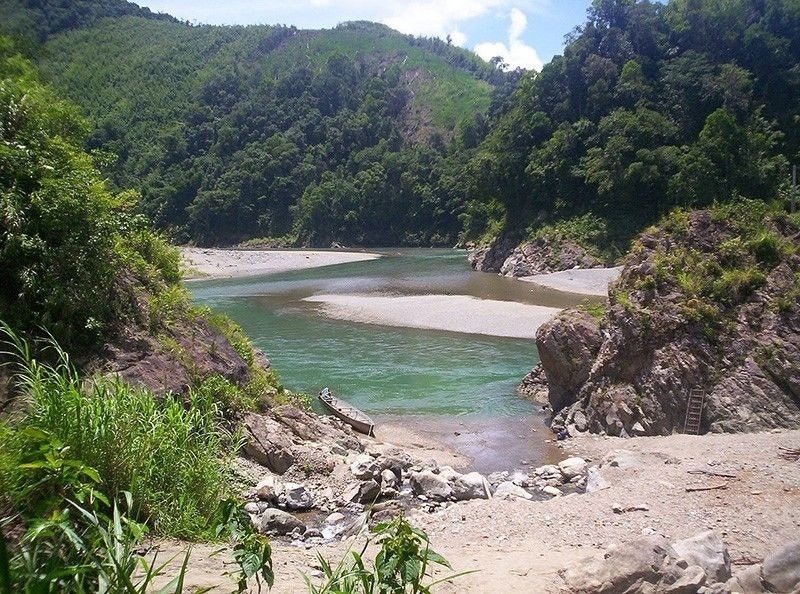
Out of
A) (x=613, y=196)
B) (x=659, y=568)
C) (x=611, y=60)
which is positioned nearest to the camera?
(x=659, y=568)

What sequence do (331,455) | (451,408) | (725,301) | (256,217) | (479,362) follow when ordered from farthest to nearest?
(256,217), (479,362), (451,408), (725,301), (331,455)

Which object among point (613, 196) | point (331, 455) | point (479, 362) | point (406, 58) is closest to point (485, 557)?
point (331, 455)

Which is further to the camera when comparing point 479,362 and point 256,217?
point 256,217

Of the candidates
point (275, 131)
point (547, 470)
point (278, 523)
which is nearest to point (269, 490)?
point (278, 523)

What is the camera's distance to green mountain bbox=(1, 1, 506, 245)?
103m

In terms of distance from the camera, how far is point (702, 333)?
14.3 meters

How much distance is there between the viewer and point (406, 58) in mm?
152125

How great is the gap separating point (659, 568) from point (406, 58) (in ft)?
517

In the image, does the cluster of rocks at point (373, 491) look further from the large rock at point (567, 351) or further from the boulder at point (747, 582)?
the large rock at point (567, 351)

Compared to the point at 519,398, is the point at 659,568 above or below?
above

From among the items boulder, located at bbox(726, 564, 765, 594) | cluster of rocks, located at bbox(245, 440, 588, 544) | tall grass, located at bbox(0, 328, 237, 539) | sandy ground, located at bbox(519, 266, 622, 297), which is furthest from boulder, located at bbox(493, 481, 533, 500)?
sandy ground, located at bbox(519, 266, 622, 297)

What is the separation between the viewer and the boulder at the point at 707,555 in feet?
19.2

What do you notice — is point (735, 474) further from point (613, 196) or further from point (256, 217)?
point (256, 217)

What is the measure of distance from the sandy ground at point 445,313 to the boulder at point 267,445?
61.6 feet
